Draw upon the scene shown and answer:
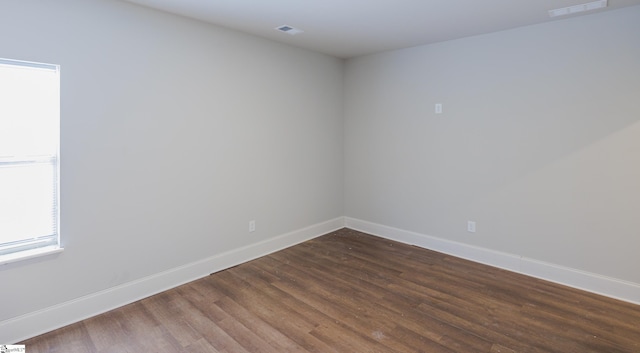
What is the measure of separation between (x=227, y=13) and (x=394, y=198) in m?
2.86

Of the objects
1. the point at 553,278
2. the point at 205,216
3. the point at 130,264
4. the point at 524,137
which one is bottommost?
the point at 553,278

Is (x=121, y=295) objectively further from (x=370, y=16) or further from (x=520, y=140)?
(x=520, y=140)

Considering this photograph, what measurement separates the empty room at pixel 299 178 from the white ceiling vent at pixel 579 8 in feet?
0.08

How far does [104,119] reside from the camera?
2559mm

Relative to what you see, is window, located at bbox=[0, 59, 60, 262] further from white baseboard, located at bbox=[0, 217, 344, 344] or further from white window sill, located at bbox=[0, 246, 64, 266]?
white baseboard, located at bbox=[0, 217, 344, 344]

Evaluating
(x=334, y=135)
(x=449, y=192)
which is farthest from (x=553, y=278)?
(x=334, y=135)

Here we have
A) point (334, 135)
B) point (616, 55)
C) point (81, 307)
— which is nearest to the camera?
point (81, 307)

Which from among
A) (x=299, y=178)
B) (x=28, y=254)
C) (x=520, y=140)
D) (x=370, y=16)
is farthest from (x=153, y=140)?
(x=520, y=140)

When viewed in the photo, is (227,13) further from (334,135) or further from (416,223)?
(416,223)

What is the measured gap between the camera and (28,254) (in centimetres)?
226

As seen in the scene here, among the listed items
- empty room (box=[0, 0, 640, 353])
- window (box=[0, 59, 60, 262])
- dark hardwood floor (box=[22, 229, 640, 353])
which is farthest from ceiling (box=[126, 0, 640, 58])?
dark hardwood floor (box=[22, 229, 640, 353])

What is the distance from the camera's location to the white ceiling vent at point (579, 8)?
2570 millimetres

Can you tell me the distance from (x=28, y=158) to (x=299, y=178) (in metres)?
2.62

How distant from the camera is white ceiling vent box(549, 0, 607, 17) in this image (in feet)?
8.43
